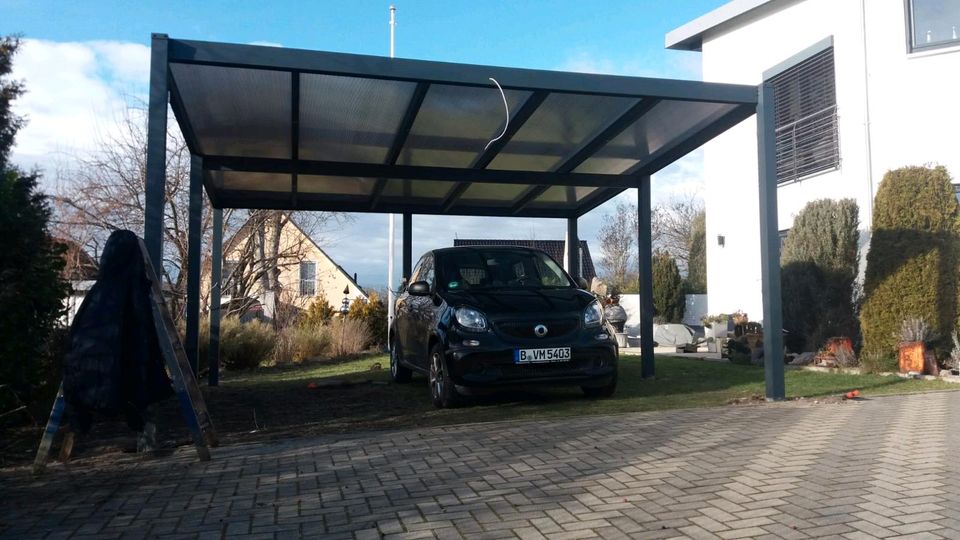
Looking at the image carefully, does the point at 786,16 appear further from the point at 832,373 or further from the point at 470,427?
the point at 470,427

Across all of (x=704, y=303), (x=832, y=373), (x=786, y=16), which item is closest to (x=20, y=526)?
(x=832, y=373)

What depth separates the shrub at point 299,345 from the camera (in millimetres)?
16719

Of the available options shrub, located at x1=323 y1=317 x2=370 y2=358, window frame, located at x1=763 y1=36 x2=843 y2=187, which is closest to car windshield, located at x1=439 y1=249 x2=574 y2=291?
window frame, located at x1=763 y1=36 x2=843 y2=187

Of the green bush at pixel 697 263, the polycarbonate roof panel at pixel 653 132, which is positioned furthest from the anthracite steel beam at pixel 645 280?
the green bush at pixel 697 263

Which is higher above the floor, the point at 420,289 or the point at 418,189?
the point at 418,189

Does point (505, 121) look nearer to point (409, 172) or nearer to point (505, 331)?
point (409, 172)

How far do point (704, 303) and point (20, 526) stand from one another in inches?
843

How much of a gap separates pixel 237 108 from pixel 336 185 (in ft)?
11.7

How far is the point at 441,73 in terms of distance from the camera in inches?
281

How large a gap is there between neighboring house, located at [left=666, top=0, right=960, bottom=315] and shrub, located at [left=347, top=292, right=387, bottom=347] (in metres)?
9.13

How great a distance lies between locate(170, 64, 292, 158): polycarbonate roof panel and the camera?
7.20 m

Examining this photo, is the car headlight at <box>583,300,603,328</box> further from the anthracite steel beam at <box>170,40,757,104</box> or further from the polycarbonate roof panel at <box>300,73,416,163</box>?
the polycarbonate roof panel at <box>300,73,416,163</box>

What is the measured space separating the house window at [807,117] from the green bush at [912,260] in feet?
14.0

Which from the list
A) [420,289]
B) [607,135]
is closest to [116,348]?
[420,289]
